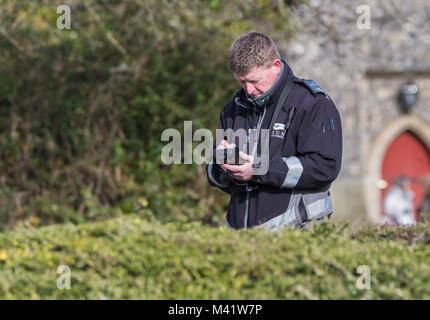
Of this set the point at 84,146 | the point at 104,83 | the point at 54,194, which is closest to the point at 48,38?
the point at 104,83

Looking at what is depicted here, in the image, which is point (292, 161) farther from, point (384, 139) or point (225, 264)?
point (384, 139)

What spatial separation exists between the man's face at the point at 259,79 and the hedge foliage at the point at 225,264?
0.75 metres

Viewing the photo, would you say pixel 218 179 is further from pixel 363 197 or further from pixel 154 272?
pixel 363 197

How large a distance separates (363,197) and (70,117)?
6040 millimetres

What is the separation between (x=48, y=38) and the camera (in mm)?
8047

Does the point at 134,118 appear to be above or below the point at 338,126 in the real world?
above

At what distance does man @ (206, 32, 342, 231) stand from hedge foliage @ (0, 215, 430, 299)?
0.20m

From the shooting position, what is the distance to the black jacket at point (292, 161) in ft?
10.5
